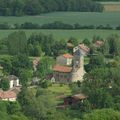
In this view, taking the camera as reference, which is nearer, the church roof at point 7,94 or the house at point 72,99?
the church roof at point 7,94

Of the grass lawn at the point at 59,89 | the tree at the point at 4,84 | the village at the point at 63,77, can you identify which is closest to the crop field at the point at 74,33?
the village at the point at 63,77

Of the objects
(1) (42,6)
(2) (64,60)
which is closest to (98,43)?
(2) (64,60)

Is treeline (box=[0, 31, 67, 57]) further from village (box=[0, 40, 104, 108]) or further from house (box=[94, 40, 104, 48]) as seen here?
village (box=[0, 40, 104, 108])

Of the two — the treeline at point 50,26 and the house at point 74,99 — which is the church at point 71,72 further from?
the treeline at point 50,26

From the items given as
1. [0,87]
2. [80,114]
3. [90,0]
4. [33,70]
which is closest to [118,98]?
[80,114]

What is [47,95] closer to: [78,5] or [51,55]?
[51,55]

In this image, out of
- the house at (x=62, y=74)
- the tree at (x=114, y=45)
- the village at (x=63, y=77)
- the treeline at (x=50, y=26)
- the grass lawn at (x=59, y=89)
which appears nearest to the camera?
the village at (x=63, y=77)

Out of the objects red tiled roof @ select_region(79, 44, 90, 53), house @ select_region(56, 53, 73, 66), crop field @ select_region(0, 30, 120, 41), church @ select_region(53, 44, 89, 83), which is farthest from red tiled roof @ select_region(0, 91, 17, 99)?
crop field @ select_region(0, 30, 120, 41)
